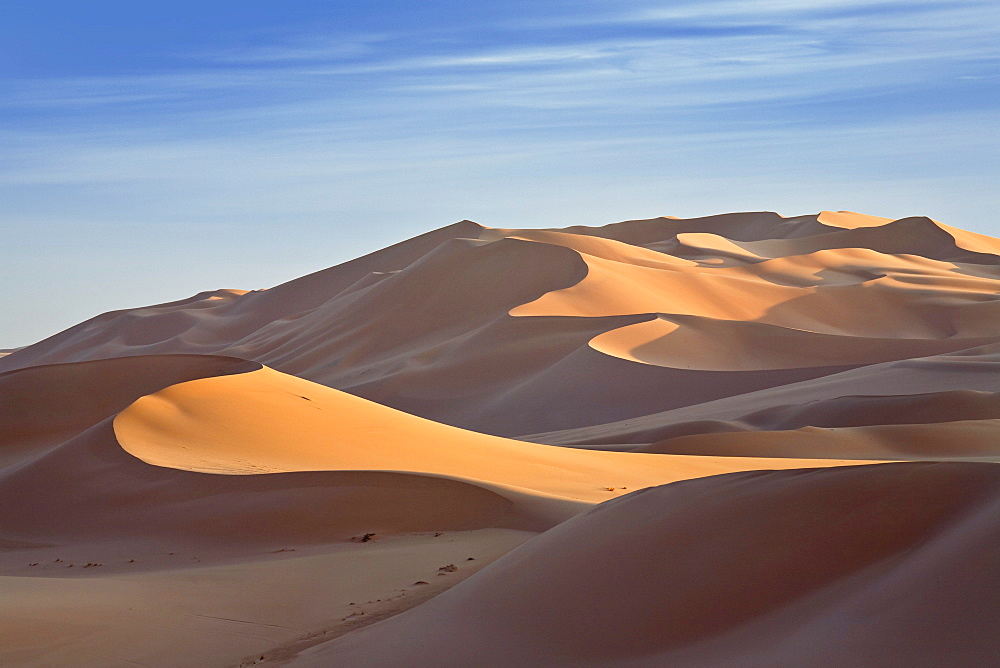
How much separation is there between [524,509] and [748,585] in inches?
178

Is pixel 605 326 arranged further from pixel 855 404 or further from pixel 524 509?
pixel 524 509

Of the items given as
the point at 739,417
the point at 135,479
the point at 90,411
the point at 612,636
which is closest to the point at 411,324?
the point at 739,417

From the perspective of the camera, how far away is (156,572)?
7641mm

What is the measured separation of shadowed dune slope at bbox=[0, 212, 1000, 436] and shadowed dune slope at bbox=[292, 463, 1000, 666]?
1914 cm

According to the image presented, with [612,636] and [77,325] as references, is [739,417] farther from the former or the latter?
[77,325]

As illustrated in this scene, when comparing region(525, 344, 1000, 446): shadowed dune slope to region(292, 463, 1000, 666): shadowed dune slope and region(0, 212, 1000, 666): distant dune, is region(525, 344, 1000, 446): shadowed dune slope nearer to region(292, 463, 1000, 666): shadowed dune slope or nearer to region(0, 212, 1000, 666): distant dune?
region(0, 212, 1000, 666): distant dune

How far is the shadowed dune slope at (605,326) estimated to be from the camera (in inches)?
1042

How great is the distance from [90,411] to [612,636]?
1124cm

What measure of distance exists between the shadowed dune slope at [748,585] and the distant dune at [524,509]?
0.01 metres

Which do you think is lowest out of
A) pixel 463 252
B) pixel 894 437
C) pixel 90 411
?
pixel 894 437

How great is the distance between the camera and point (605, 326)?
1215 inches

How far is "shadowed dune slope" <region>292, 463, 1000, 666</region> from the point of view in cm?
363

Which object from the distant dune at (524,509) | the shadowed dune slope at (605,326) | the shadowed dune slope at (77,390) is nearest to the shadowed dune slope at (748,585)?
the distant dune at (524,509)

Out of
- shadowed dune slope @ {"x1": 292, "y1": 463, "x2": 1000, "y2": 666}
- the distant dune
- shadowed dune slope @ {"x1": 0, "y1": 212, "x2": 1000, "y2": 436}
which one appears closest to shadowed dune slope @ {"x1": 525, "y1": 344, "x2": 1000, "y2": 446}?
the distant dune
